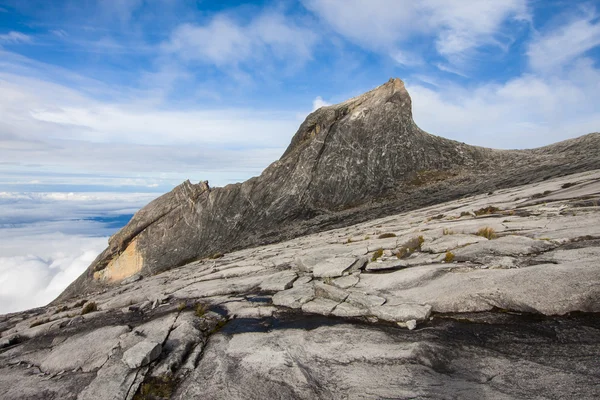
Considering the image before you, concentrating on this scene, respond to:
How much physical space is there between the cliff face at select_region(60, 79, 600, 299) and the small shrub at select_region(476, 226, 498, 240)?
79.0 feet

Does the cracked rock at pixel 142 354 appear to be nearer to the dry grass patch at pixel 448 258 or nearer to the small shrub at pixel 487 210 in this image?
the dry grass patch at pixel 448 258

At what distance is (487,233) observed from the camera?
16.8 m

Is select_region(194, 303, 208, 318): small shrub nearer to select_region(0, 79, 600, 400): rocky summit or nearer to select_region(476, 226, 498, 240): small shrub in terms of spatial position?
select_region(0, 79, 600, 400): rocky summit

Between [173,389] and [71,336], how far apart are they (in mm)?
9419

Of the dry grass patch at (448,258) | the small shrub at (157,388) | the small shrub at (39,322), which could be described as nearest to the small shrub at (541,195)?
the dry grass patch at (448,258)

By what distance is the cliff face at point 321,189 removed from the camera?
44594 mm

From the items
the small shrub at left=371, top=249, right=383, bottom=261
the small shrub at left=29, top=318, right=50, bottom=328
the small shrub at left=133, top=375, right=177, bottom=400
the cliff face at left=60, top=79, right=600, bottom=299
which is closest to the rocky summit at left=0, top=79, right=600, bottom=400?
the small shrub at left=133, top=375, right=177, bottom=400

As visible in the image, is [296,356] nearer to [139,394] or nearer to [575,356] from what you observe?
[139,394]

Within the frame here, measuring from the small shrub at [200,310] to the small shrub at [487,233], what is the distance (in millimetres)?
14623

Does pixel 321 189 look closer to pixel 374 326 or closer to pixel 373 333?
pixel 374 326

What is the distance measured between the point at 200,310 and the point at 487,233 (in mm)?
15046

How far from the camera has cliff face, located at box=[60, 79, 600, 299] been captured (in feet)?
146

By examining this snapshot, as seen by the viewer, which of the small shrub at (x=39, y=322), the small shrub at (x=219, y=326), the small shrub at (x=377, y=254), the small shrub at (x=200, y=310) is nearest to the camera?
the small shrub at (x=219, y=326)

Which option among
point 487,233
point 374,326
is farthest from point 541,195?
point 374,326
